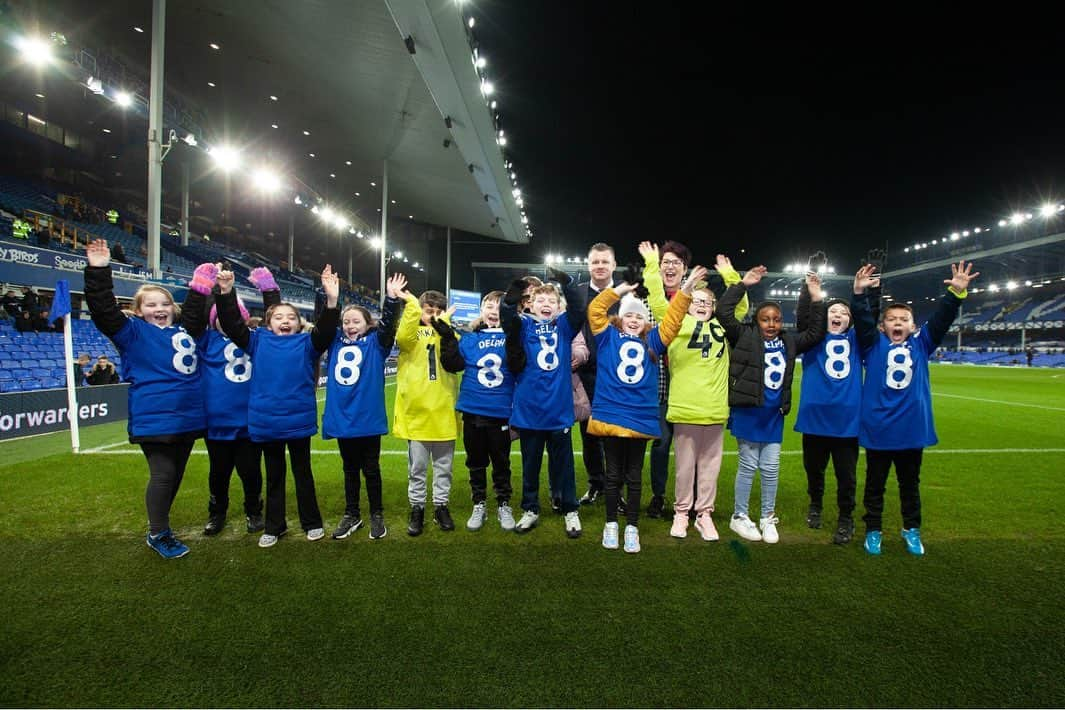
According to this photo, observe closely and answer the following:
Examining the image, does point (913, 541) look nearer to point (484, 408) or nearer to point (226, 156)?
point (484, 408)

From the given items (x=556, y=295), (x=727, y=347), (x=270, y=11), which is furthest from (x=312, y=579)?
(x=270, y=11)

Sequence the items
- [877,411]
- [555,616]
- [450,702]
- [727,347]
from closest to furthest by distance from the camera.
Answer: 1. [450,702]
2. [555,616]
3. [877,411]
4. [727,347]

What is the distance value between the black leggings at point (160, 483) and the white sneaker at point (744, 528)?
3848 millimetres

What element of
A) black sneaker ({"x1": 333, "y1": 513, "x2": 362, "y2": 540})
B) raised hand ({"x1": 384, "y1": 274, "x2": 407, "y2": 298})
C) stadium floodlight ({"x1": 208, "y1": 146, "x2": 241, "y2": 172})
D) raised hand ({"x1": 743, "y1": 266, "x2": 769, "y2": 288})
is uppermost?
stadium floodlight ({"x1": 208, "y1": 146, "x2": 241, "y2": 172})

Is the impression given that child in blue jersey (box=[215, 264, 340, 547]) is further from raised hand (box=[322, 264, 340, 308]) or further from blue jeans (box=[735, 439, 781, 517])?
blue jeans (box=[735, 439, 781, 517])

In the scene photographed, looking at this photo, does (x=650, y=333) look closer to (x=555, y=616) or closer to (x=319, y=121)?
(x=555, y=616)

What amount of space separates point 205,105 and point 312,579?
20.9 metres

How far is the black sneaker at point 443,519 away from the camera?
351cm

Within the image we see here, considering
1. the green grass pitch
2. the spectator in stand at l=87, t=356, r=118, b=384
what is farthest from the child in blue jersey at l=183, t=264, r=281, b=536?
the spectator in stand at l=87, t=356, r=118, b=384

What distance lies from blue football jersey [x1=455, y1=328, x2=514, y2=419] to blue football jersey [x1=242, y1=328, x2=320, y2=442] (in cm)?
106

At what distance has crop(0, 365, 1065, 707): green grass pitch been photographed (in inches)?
74.3

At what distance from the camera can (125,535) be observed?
335 cm

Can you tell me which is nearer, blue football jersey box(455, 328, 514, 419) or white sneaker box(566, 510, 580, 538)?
white sneaker box(566, 510, 580, 538)

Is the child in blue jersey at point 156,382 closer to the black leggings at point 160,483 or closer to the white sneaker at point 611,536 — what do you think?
the black leggings at point 160,483
